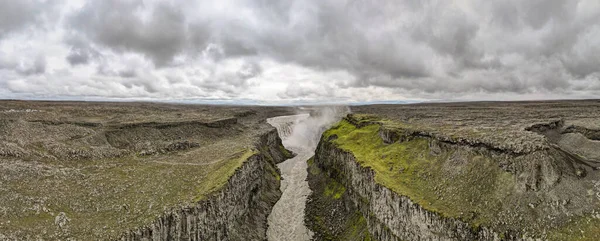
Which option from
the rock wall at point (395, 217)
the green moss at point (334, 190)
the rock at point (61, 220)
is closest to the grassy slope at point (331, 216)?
the green moss at point (334, 190)

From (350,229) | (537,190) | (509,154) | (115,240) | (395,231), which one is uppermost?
(509,154)

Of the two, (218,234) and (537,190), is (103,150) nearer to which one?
(218,234)

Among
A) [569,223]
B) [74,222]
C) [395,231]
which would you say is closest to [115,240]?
[74,222]

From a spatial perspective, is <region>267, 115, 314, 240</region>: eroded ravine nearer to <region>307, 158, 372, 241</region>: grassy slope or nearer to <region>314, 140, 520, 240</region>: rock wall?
<region>307, 158, 372, 241</region>: grassy slope

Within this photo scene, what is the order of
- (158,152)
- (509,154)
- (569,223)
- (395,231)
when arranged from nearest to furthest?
(569,223) < (509,154) < (395,231) < (158,152)

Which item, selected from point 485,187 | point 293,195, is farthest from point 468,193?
point 293,195

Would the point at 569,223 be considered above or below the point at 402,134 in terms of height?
below

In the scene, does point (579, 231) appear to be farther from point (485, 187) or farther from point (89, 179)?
point (89, 179)
